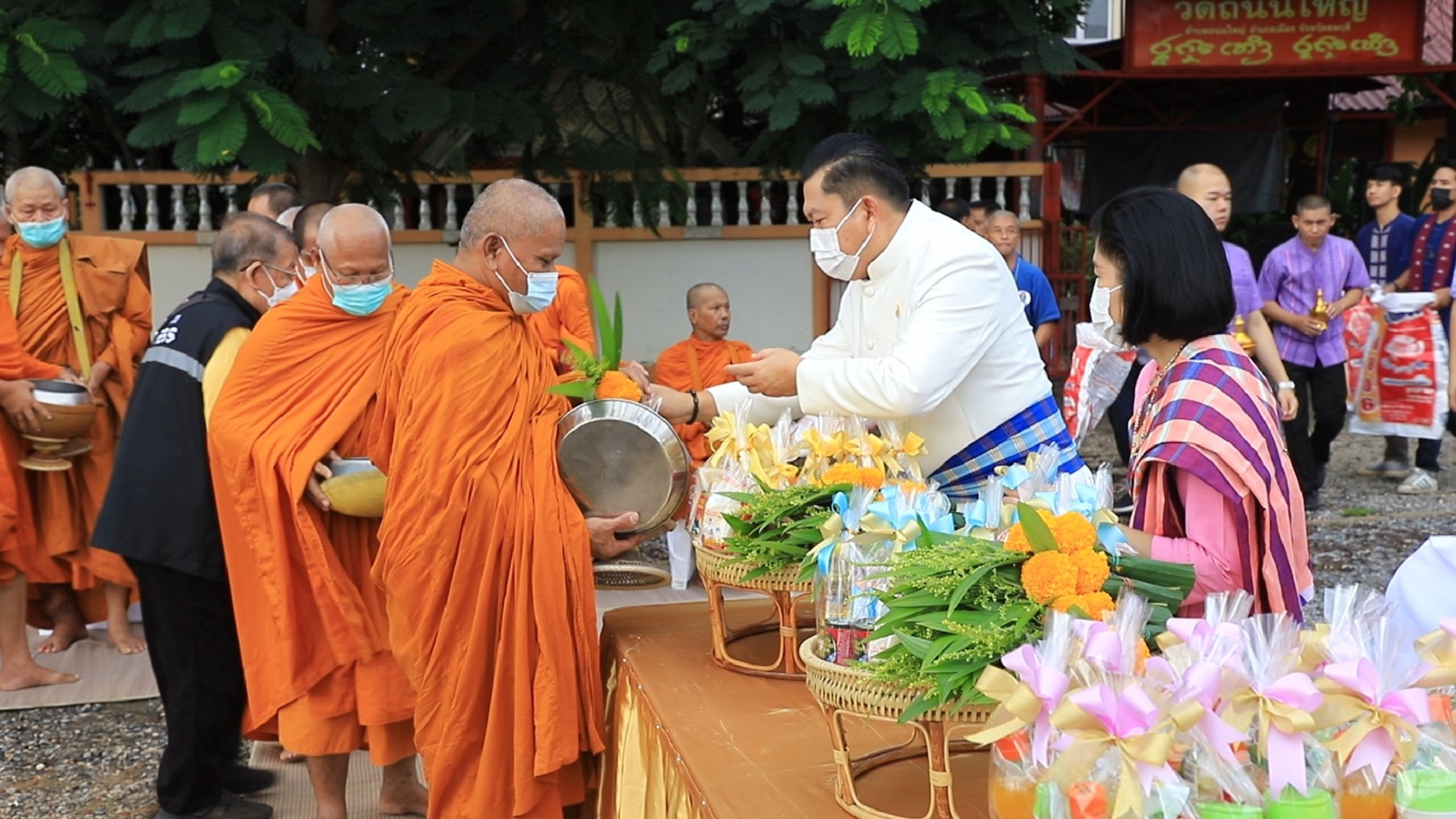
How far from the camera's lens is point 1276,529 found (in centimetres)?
213

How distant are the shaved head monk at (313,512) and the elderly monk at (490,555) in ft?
1.76

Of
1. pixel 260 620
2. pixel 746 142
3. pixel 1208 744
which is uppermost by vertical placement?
pixel 746 142

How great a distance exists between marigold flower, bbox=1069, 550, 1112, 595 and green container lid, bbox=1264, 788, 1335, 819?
1.18 ft

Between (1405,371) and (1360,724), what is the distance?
287 inches

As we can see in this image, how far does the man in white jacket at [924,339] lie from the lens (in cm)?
289

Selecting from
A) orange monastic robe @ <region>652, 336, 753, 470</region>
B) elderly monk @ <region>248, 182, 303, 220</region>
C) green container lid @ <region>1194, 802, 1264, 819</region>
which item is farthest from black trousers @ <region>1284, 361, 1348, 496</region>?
green container lid @ <region>1194, 802, 1264, 819</region>

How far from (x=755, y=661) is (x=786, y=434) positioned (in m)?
0.47

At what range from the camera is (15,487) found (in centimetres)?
505

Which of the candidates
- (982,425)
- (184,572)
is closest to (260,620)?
(184,572)

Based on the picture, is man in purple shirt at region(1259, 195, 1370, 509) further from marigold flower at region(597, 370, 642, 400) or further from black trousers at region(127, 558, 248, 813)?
black trousers at region(127, 558, 248, 813)

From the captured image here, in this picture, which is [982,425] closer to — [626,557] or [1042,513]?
[1042,513]

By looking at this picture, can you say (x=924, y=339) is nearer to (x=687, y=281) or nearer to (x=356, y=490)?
(x=356, y=490)

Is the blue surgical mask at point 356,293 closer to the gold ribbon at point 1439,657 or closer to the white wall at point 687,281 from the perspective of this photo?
the gold ribbon at point 1439,657

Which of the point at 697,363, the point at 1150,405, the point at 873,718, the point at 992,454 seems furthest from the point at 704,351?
the point at 873,718
